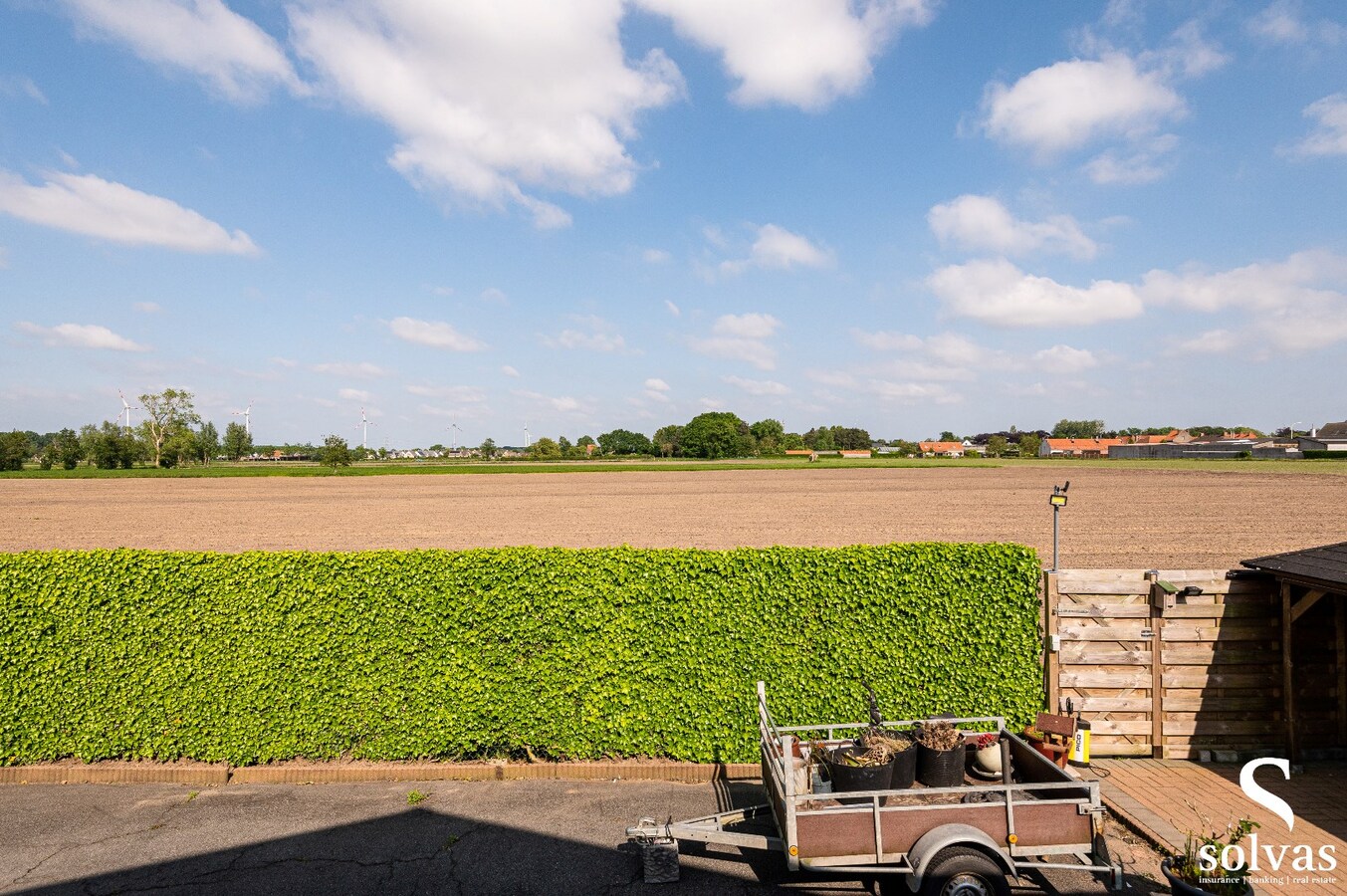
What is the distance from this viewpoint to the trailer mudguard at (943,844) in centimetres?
475

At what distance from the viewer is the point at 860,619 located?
26.1ft

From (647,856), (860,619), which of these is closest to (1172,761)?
(860,619)

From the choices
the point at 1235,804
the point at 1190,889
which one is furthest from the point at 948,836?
the point at 1235,804

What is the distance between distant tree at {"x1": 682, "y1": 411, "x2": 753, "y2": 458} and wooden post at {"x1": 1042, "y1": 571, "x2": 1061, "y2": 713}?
166 metres

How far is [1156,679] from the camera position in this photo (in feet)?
26.1

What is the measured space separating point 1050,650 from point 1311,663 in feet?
9.86

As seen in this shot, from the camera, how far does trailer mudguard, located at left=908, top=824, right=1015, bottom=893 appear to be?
475 cm

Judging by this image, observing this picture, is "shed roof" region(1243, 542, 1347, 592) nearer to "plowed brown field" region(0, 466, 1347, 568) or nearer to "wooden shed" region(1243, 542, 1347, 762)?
"wooden shed" region(1243, 542, 1347, 762)

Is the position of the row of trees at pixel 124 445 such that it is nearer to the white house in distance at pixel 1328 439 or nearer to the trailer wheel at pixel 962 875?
the trailer wheel at pixel 962 875

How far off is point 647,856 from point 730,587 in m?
3.08

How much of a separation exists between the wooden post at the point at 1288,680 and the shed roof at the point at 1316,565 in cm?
29

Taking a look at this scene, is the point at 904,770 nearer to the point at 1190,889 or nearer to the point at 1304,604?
the point at 1190,889


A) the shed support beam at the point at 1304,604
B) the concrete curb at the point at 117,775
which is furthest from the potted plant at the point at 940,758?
the concrete curb at the point at 117,775
